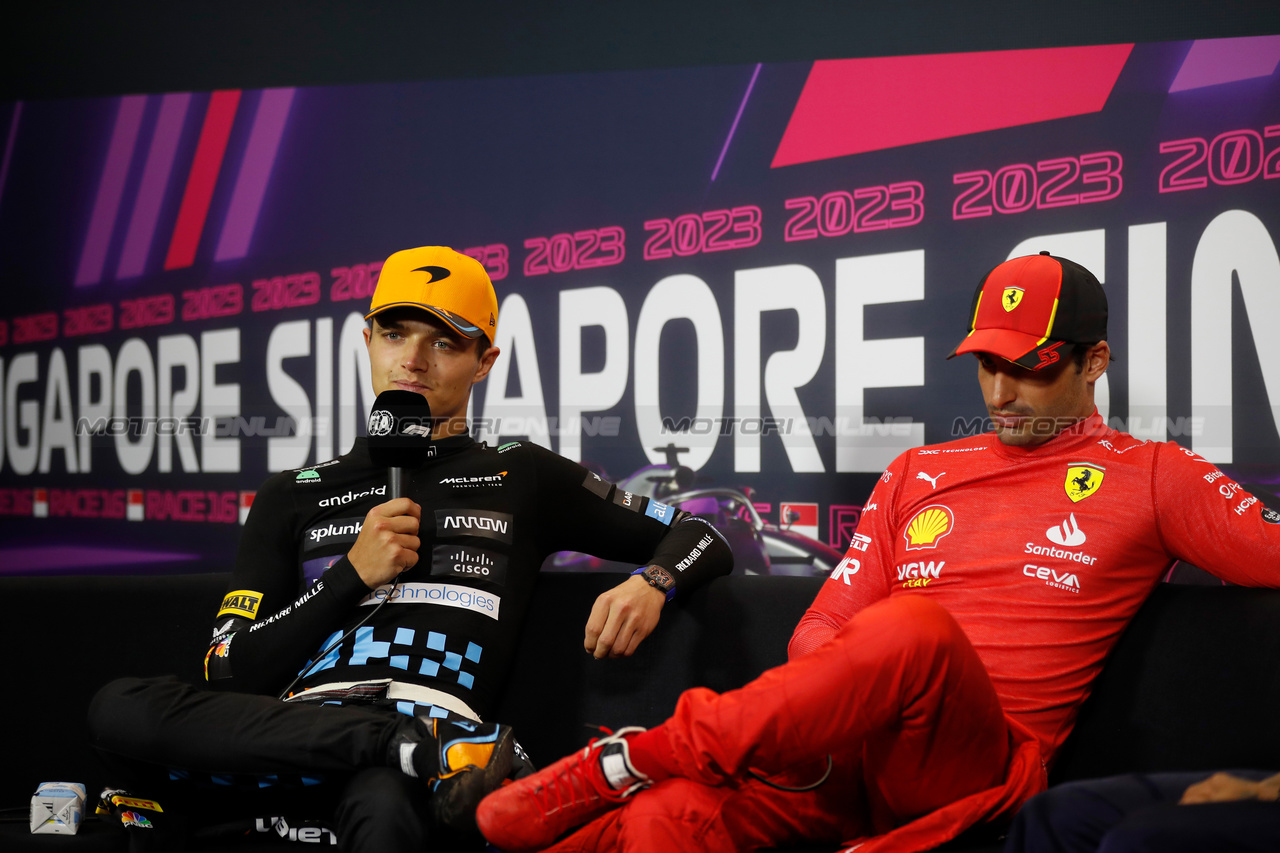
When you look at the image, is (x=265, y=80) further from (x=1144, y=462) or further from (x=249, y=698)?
(x=1144, y=462)

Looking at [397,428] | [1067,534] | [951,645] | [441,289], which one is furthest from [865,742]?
[441,289]

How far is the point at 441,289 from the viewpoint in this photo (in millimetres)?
1898

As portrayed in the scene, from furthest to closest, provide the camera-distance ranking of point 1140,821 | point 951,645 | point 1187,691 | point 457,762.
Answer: point 1187,691 → point 457,762 → point 951,645 → point 1140,821

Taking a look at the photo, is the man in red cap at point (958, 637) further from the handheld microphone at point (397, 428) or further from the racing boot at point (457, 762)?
the handheld microphone at point (397, 428)

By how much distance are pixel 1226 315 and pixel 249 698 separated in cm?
229

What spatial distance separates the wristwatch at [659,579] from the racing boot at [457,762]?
16.8 inches

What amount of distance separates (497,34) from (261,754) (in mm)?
2466

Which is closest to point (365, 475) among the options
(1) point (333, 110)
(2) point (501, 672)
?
(2) point (501, 672)

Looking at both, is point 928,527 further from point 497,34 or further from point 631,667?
point 497,34

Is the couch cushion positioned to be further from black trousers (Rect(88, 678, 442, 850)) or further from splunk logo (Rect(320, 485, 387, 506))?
splunk logo (Rect(320, 485, 387, 506))

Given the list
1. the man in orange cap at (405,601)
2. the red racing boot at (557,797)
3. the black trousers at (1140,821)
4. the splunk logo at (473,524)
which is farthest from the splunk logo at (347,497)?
the black trousers at (1140,821)

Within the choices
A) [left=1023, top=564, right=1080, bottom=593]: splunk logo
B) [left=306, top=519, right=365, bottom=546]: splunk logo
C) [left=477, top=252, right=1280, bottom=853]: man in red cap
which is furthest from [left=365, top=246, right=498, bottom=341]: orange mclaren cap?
[left=1023, top=564, right=1080, bottom=593]: splunk logo

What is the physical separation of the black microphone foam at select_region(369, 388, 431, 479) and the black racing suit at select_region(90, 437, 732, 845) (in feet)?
0.72

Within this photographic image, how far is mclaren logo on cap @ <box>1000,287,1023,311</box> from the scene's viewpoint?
1741 millimetres
